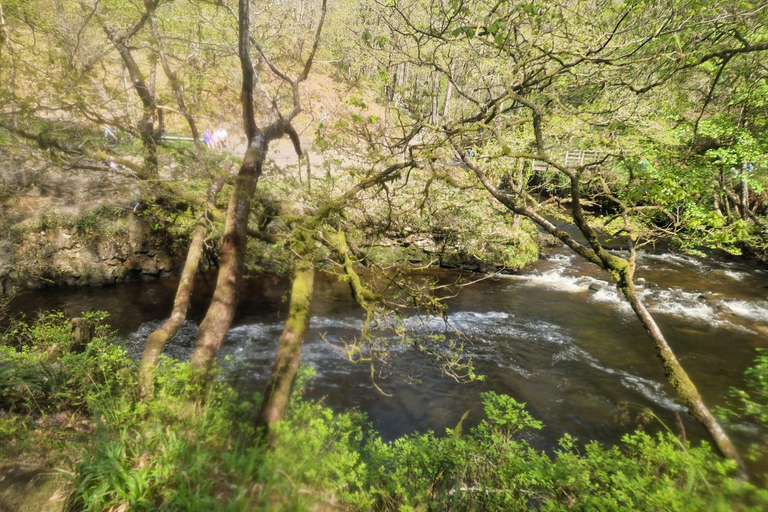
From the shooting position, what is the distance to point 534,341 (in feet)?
30.0

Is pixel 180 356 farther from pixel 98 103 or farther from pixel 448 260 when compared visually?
pixel 448 260

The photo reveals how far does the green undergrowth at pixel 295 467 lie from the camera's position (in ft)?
7.89

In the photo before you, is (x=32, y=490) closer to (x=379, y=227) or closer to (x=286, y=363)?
(x=286, y=363)

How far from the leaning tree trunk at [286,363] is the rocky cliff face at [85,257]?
9752 mm

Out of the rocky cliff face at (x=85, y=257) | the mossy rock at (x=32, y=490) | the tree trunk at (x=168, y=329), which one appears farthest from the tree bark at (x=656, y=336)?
the rocky cliff face at (x=85, y=257)

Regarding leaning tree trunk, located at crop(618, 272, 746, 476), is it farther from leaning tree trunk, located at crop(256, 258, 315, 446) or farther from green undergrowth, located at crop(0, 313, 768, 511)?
leaning tree trunk, located at crop(256, 258, 315, 446)

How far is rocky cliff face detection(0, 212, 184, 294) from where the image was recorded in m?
10.1

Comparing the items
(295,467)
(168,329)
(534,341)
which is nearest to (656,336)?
(295,467)

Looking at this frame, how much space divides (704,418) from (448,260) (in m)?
10.8

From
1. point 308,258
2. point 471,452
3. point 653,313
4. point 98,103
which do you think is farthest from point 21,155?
point 653,313

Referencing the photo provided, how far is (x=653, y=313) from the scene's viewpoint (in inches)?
408

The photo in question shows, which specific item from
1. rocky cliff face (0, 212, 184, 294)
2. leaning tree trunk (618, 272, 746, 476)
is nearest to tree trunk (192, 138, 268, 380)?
leaning tree trunk (618, 272, 746, 476)

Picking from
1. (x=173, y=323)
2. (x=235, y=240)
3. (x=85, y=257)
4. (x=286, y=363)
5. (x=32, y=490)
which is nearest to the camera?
(x=32, y=490)

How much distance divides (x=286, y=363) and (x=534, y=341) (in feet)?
25.0
